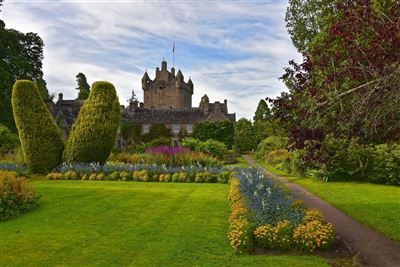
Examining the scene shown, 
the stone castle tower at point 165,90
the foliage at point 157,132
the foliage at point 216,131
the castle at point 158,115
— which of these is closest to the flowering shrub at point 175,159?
the castle at point 158,115

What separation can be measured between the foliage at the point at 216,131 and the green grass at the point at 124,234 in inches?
1492

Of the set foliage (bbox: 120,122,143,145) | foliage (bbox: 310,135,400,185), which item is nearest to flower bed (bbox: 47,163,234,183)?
foliage (bbox: 310,135,400,185)

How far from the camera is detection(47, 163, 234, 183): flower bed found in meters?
17.3

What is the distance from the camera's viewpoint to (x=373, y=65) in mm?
5719

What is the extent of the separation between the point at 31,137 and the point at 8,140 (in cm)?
862

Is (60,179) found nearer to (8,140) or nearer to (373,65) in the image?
(8,140)

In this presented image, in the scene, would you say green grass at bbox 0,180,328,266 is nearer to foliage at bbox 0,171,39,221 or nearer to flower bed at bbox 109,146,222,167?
foliage at bbox 0,171,39,221

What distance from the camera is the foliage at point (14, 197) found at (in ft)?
30.7

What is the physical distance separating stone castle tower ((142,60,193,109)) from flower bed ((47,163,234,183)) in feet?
187

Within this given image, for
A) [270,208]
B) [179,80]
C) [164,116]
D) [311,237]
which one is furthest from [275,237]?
[179,80]

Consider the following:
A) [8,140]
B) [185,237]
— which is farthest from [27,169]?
[185,237]

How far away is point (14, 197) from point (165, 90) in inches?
2644

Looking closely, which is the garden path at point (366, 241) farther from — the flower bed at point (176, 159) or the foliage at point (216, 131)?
the foliage at point (216, 131)

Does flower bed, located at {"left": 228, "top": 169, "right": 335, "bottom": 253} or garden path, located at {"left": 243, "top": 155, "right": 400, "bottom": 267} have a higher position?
flower bed, located at {"left": 228, "top": 169, "right": 335, "bottom": 253}
